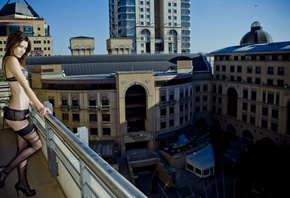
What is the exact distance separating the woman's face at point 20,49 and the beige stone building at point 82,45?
225 ft

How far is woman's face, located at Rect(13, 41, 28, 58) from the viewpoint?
638 cm

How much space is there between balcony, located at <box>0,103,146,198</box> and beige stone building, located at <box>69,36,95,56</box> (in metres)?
64.0

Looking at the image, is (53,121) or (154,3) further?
(154,3)

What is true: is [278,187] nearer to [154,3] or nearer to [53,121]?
[53,121]

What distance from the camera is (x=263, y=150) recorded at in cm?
3606

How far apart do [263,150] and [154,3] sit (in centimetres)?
6867

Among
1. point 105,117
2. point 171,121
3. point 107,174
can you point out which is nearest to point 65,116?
point 105,117

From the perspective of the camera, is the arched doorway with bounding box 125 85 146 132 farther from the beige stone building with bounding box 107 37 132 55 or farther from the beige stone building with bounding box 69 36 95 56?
the beige stone building with bounding box 69 36 95 56

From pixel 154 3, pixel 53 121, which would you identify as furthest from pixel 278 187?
pixel 154 3

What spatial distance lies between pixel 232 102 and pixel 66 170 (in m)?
52.7

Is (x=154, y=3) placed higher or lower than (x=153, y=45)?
higher

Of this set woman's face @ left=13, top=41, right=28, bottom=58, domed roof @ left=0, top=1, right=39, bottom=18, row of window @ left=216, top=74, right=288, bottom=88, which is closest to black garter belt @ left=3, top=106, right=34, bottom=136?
woman's face @ left=13, top=41, right=28, bottom=58

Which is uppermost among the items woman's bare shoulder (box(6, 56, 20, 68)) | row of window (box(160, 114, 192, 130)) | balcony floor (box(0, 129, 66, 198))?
woman's bare shoulder (box(6, 56, 20, 68))

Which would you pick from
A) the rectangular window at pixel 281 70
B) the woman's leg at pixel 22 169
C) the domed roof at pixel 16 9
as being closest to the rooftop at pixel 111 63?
the rectangular window at pixel 281 70
